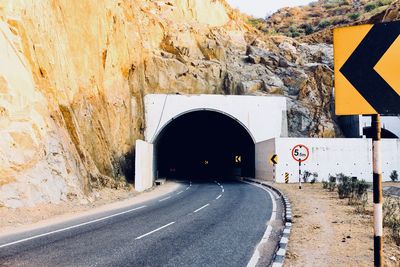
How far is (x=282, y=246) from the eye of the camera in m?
7.97

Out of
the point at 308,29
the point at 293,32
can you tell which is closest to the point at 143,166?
the point at 293,32

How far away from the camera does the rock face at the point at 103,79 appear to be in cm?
1581

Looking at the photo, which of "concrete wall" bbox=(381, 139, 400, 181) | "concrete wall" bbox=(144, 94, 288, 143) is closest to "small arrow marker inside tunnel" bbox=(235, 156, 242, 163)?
"concrete wall" bbox=(144, 94, 288, 143)

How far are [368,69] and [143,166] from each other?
25.5 meters

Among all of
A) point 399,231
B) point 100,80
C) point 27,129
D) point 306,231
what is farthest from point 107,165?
point 399,231

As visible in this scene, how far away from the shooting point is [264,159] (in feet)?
119

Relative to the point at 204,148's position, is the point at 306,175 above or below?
below

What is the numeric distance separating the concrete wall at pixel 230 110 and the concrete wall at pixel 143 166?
4.41 meters

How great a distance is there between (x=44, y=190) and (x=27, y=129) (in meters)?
2.79

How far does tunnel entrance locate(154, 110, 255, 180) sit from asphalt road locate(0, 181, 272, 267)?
25.0 meters

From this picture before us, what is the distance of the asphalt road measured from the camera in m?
7.20

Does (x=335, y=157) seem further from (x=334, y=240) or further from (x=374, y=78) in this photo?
(x=374, y=78)

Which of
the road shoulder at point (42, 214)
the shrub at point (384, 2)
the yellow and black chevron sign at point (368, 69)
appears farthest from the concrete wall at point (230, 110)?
the shrub at point (384, 2)

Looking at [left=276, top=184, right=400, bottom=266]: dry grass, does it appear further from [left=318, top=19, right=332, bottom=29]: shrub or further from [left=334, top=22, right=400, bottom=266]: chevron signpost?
[left=318, top=19, right=332, bottom=29]: shrub
